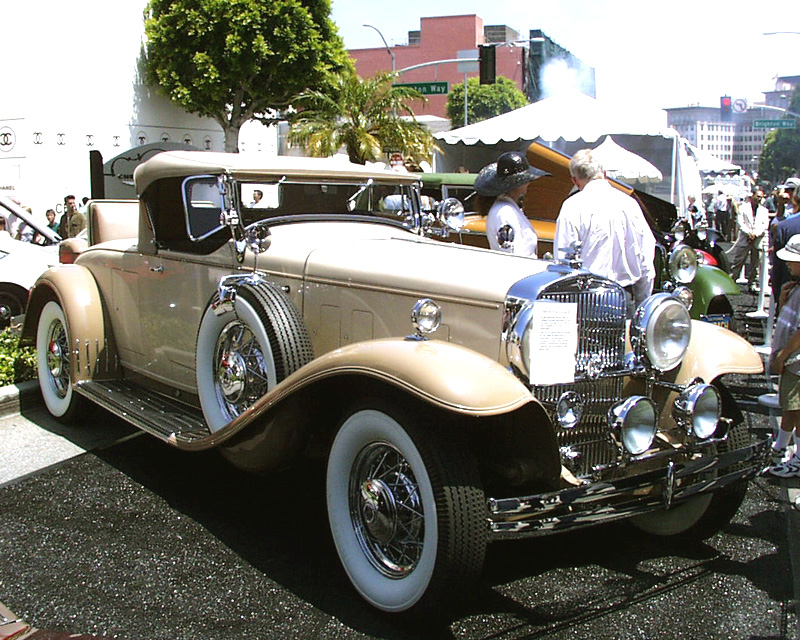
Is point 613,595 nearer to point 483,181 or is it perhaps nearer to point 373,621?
point 373,621

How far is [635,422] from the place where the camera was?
10.1ft

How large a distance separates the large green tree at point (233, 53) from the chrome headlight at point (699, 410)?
20919 mm

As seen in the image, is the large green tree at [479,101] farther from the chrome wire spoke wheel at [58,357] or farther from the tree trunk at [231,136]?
the chrome wire spoke wheel at [58,357]

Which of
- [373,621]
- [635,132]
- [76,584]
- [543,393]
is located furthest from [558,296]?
[635,132]

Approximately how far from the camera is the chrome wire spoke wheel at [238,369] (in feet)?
12.9

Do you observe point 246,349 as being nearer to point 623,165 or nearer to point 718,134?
point 623,165

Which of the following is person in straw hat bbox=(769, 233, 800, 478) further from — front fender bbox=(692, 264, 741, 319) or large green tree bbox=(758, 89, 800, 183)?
large green tree bbox=(758, 89, 800, 183)

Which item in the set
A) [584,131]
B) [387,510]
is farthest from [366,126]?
[387,510]

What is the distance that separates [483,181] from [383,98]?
16.9m

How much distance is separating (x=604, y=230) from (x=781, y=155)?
93.2 metres

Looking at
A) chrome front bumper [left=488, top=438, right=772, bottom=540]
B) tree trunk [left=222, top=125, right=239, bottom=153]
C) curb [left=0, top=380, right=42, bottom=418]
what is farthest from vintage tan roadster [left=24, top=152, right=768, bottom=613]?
tree trunk [left=222, top=125, right=239, bottom=153]

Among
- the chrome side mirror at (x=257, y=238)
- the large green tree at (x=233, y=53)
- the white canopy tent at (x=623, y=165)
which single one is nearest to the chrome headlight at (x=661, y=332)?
the chrome side mirror at (x=257, y=238)

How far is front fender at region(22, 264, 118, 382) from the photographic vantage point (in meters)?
5.14

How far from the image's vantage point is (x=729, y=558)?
3.59 metres
